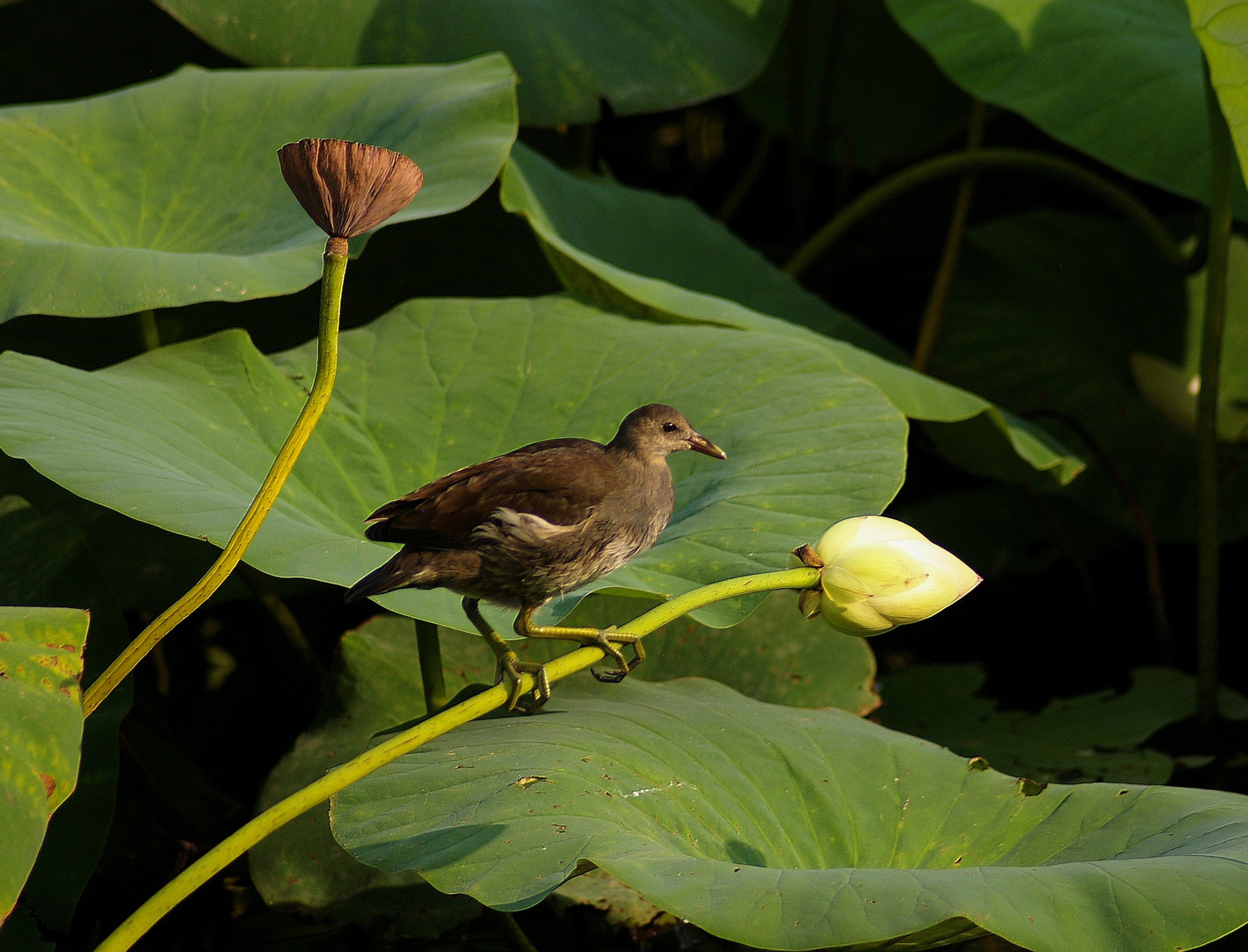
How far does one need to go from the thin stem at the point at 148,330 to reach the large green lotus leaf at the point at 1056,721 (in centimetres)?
142

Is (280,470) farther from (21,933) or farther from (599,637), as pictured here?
(21,933)

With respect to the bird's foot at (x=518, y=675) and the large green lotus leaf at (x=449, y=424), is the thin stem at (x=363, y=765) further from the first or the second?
the large green lotus leaf at (x=449, y=424)

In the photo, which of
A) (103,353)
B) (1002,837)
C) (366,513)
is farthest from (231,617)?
(1002,837)

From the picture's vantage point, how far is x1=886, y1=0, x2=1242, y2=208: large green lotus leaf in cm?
223

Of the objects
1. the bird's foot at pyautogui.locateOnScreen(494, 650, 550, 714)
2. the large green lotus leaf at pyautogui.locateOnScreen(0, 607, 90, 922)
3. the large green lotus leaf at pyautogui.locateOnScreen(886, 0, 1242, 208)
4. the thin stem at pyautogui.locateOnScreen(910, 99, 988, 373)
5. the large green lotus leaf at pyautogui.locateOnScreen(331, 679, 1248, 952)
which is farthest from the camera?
the thin stem at pyautogui.locateOnScreen(910, 99, 988, 373)

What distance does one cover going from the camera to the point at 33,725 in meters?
0.85

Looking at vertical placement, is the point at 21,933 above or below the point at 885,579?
below

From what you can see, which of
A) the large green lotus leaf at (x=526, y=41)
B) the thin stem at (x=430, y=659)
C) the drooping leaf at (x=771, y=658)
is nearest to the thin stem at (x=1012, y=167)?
the large green lotus leaf at (x=526, y=41)

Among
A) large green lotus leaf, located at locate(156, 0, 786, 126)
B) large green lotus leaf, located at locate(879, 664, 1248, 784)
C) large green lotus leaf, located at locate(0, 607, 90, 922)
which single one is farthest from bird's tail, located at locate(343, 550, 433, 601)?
large green lotus leaf, located at locate(156, 0, 786, 126)

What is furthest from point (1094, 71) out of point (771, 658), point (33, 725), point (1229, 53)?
point (33, 725)

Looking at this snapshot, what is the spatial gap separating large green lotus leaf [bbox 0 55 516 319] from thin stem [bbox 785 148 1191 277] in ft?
3.31

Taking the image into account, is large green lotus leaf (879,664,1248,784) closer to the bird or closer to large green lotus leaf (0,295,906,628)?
large green lotus leaf (0,295,906,628)

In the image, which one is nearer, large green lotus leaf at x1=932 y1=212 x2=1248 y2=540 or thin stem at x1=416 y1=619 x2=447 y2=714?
thin stem at x1=416 y1=619 x2=447 y2=714

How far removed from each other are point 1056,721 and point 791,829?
108 cm
